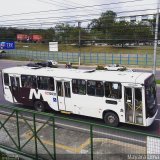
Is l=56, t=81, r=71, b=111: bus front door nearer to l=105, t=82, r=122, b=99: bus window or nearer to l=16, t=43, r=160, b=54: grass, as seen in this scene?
l=105, t=82, r=122, b=99: bus window

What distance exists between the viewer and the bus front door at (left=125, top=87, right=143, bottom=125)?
14.3m

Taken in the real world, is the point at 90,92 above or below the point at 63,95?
above

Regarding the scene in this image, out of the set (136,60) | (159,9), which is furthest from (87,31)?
(159,9)

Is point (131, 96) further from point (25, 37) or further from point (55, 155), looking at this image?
point (25, 37)

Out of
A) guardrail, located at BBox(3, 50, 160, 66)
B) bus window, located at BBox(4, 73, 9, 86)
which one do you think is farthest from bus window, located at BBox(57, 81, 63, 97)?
guardrail, located at BBox(3, 50, 160, 66)

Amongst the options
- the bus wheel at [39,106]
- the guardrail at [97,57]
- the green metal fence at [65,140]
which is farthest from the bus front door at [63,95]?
the guardrail at [97,57]

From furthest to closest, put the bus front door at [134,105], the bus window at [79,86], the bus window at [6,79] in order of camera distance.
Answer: the bus window at [6,79] < the bus window at [79,86] < the bus front door at [134,105]

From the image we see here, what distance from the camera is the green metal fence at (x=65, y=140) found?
8.90 m

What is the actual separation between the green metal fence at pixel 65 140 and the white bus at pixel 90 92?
4655 mm

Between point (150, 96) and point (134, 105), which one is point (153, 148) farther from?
point (150, 96)

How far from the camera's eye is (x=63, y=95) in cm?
1716

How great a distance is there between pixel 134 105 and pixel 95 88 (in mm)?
2383

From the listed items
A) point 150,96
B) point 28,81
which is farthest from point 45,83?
point 150,96

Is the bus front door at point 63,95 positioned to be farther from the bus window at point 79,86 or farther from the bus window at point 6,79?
the bus window at point 6,79
